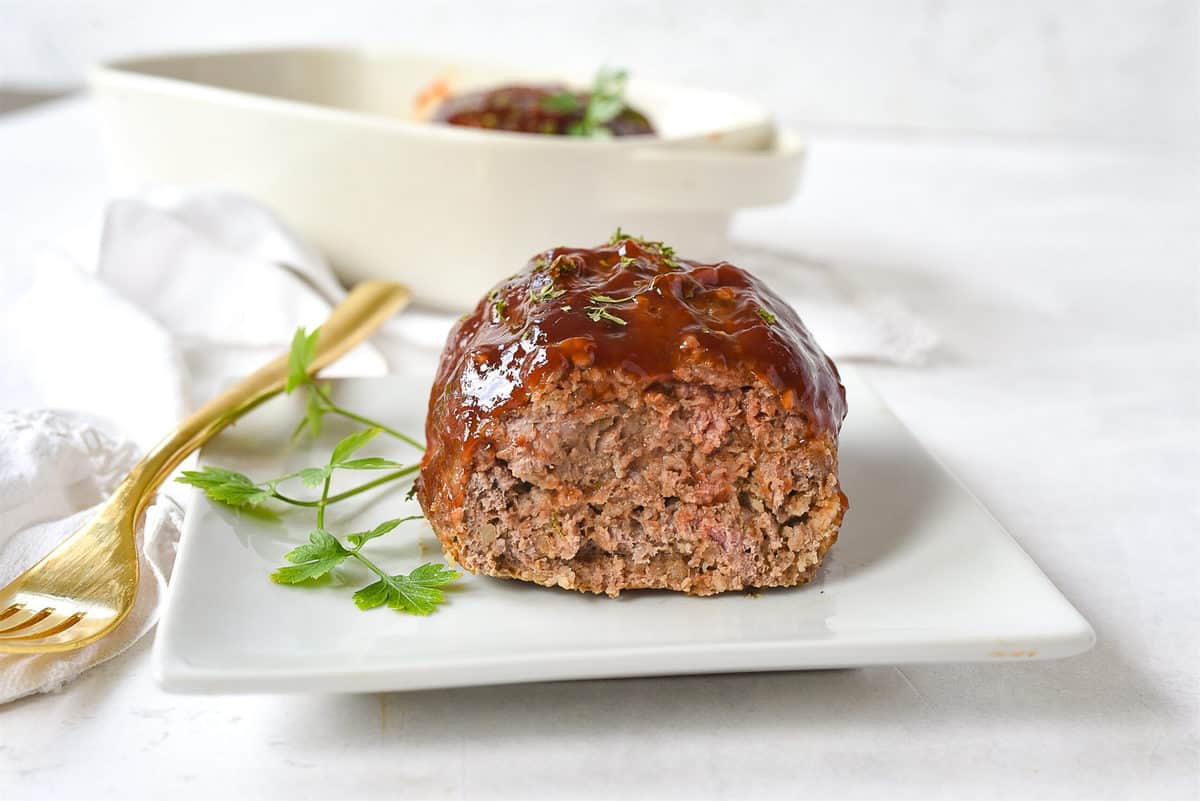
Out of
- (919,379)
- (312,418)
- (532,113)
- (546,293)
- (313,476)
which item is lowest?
(919,379)

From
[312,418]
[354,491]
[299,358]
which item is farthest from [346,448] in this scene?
[299,358]

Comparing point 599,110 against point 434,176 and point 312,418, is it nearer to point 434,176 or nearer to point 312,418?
point 434,176

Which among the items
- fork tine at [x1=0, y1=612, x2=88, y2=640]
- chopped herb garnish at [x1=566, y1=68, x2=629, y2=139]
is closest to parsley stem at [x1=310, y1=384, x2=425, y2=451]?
fork tine at [x1=0, y1=612, x2=88, y2=640]

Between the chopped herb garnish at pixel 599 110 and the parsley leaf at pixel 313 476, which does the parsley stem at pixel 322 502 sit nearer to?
the parsley leaf at pixel 313 476

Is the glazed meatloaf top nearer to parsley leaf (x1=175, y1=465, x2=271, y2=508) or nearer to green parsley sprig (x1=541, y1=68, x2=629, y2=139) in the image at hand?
parsley leaf (x1=175, y1=465, x2=271, y2=508)

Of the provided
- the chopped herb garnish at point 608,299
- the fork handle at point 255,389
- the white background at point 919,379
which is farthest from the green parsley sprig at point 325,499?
the chopped herb garnish at point 608,299

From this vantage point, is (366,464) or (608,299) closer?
(608,299)

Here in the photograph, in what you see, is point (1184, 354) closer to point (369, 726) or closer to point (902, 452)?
point (902, 452)

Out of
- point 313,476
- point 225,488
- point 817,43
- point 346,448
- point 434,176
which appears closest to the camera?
point 225,488
